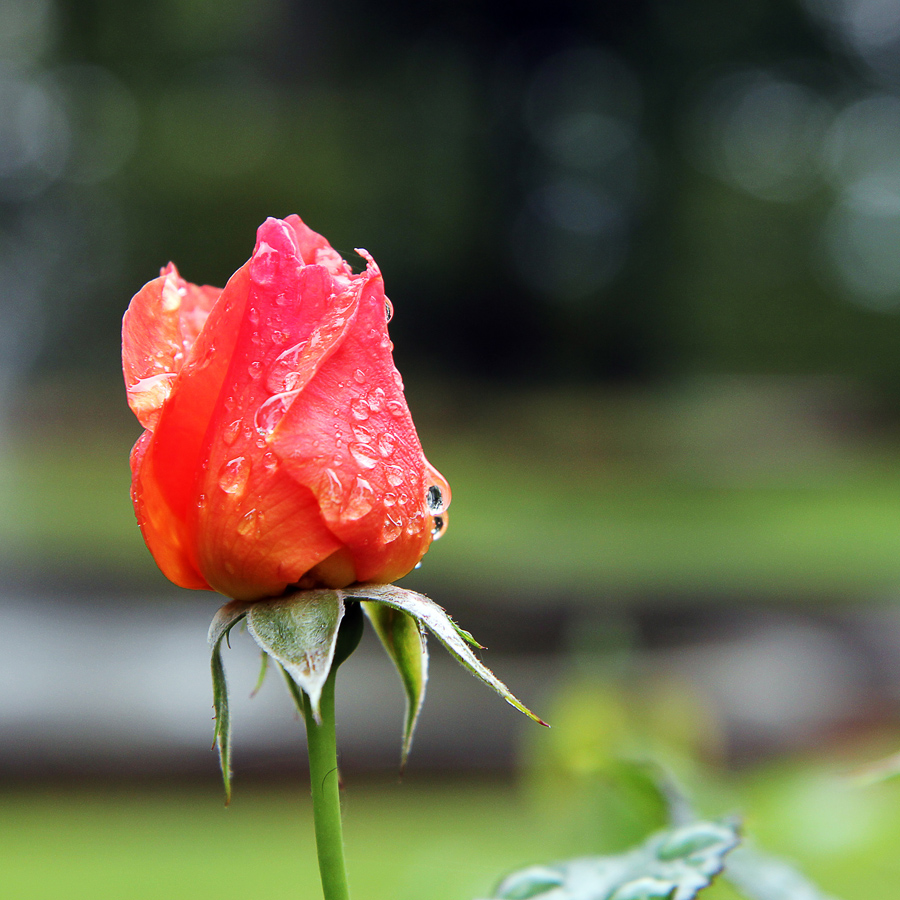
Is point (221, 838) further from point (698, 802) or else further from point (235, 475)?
point (235, 475)

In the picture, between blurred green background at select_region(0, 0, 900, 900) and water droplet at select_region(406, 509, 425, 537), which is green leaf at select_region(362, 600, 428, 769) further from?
blurred green background at select_region(0, 0, 900, 900)

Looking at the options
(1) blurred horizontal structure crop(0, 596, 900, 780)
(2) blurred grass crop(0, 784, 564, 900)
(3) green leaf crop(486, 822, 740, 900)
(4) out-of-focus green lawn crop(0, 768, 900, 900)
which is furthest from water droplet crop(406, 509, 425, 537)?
(1) blurred horizontal structure crop(0, 596, 900, 780)

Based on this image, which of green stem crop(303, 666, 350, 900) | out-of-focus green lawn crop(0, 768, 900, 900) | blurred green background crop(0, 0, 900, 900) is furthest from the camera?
blurred green background crop(0, 0, 900, 900)

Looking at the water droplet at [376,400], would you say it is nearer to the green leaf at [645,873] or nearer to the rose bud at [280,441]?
the rose bud at [280,441]

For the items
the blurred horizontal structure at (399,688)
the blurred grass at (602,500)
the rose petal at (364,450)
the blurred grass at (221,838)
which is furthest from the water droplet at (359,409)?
the blurred grass at (602,500)

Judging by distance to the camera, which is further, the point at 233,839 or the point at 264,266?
the point at 233,839

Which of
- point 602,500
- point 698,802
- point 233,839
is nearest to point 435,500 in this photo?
point 698,802

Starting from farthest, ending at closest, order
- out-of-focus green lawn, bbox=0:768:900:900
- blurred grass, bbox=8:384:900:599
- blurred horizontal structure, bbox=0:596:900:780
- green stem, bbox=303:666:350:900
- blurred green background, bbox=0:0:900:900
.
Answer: blurred green background, bbox=0:0:900:900 < blurred grass, bbox=8:384:900:599 < blurred horizontal structure, bbox=0:596:900:780 < out-of-focus green lawn, bbox=0:768:900:900 < green stem, bbox=303:666:350:900
